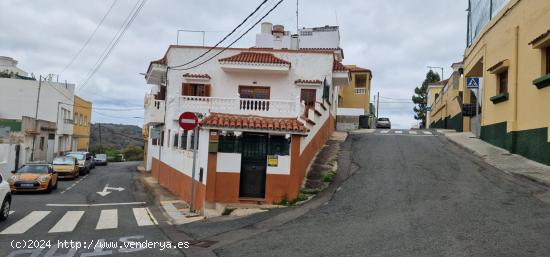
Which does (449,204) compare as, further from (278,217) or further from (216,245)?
(216,245)

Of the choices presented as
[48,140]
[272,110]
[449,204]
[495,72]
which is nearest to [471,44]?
[495,72]

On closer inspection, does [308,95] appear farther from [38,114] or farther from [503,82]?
[38,114]

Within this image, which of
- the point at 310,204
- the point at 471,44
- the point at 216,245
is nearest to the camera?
the point at 216,245

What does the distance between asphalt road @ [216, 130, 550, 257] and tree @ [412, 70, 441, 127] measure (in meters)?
58.9

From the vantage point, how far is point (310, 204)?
43.6 feet

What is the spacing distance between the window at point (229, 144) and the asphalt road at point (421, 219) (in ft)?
11.2

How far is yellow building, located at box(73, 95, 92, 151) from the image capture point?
55.8 m

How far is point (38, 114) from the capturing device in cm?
4516

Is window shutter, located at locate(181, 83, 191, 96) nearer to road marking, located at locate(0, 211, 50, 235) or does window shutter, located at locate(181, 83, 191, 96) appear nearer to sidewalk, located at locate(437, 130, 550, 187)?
road marking, located at locate(0, 211, 50, 235)

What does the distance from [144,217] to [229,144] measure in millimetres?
3329

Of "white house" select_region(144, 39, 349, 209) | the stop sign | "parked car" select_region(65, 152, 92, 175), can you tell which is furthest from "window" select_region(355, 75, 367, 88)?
the stop sign

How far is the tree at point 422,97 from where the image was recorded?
73.6m

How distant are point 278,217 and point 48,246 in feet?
17.6

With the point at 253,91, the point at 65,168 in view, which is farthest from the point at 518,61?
the point at 65,168
